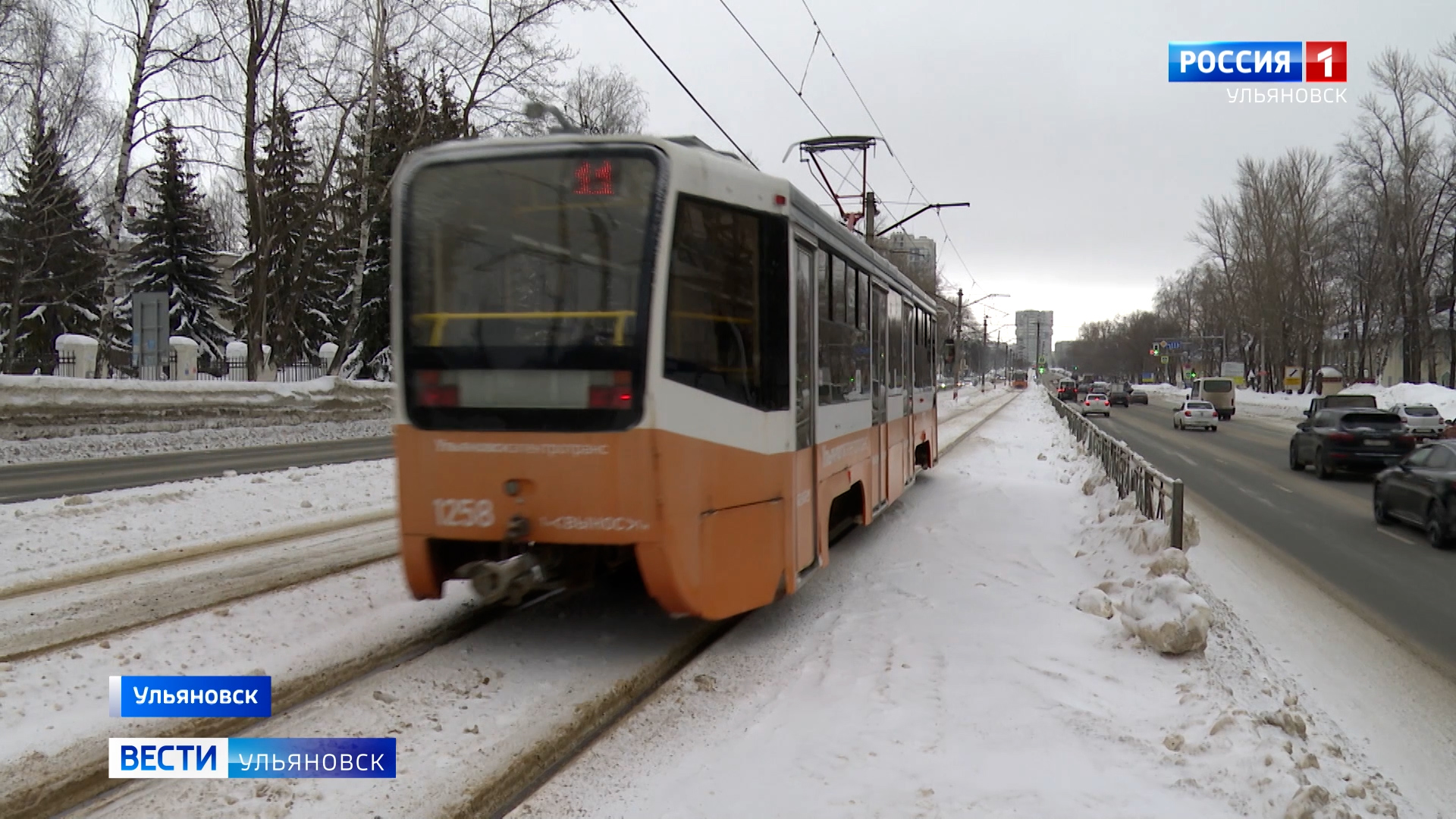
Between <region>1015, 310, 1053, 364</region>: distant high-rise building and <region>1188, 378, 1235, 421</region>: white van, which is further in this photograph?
<region>1015, 310, 1053, 364</region>: distant high-rise building

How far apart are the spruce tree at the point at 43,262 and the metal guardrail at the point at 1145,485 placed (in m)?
23.2

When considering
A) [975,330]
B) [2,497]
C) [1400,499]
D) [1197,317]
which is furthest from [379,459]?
[1197,317]

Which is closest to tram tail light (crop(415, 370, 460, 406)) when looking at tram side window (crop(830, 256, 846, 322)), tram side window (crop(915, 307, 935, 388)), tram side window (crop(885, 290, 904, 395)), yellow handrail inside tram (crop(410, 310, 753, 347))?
yellow handrail inside tram (crop(410, 310, 753, 347))

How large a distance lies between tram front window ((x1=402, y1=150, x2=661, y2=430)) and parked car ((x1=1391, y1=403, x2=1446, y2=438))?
2887 centimetres

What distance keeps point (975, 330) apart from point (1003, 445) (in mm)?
58099

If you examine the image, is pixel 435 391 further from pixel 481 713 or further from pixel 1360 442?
pixel 1360 442

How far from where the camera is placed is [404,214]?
5.96 meters

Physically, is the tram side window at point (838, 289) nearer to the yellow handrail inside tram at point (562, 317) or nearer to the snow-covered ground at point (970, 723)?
the yellow handrail inside tram at point (562, 317)

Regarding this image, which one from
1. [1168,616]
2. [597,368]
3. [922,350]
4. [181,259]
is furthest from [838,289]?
[181,259]

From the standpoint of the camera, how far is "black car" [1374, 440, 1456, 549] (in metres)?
11.7

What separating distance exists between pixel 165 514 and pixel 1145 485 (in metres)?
10.8

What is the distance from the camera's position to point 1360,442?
63.3 ft

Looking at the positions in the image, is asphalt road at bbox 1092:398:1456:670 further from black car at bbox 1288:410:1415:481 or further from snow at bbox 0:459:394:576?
snow at bbox 0:459:394:576

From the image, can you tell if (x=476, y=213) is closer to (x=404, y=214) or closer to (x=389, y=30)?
(x=404, y=214)
